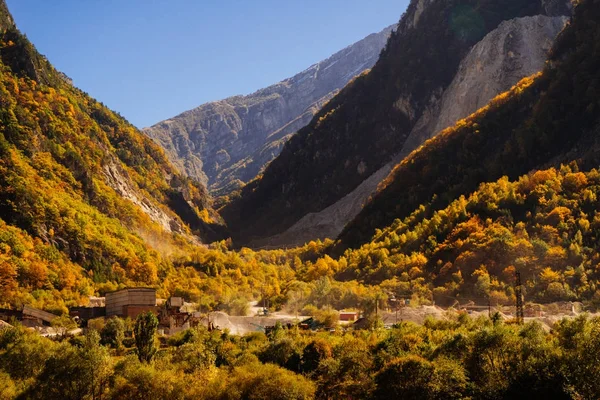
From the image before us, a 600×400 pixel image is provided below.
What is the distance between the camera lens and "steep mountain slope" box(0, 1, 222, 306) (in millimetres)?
104163

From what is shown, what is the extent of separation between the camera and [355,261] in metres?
122

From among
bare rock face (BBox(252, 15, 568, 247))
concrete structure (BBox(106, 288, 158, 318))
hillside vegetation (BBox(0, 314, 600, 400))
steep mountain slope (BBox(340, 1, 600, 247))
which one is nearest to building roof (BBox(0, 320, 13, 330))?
hillside vegetation (BBox(0, 314, 600, 400))

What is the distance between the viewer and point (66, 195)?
124188 mm

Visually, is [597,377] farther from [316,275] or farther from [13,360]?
[316,275]

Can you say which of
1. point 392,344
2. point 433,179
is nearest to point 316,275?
point 433,179

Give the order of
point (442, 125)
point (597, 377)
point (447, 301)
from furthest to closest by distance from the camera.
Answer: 1. point (442, 125)
2. point (447, 301)
3. point (597, 377)

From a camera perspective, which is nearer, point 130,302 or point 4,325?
point 4,325

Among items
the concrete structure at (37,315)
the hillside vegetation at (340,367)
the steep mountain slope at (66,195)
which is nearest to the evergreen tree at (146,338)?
the hillside vegetation at (340,367)

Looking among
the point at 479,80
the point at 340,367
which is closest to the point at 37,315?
the point at 340,367

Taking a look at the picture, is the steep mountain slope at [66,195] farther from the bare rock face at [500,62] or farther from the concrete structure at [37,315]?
the bare rock face at [500,62]

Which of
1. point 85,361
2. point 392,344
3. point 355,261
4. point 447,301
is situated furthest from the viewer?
point 355,261

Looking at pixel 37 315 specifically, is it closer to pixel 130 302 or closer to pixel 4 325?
pixel 4 325

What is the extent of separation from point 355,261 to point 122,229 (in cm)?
4545

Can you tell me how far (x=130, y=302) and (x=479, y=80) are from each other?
11378 cm
